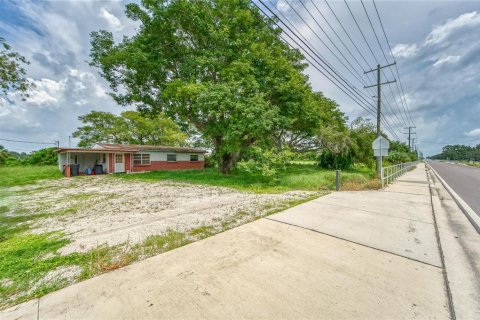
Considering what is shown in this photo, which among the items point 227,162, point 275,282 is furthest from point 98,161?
point 275,282

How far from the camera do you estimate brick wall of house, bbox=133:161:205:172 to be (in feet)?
63.8

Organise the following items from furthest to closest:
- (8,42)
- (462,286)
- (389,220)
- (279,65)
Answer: (279,65)
(8,42)
(389,220)
(462,286)

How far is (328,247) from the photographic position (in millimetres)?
3215

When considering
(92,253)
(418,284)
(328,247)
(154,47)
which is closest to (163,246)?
(92,253)

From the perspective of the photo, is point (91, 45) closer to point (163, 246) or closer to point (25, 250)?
point (25, 250)

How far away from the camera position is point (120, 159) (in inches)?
717

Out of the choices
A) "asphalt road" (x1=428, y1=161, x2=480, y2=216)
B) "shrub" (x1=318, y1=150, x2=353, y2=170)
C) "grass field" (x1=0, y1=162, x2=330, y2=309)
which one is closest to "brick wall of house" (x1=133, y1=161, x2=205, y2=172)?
"shrub" (x1=318, y1=150, x2=353, y2=170)

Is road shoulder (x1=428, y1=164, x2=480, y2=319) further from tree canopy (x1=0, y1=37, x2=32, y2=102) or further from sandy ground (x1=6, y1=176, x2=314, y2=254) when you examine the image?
tree canopy (x1=0, y1=37, x2=32, y2=102)

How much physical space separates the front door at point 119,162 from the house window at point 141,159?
1035 mm

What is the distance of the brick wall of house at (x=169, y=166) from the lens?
63.8ft

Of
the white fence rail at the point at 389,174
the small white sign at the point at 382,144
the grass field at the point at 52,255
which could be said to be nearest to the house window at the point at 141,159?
the grass field at the point at 52,255

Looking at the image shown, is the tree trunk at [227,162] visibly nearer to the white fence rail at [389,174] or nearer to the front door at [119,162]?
the white fence rail at [389,174]

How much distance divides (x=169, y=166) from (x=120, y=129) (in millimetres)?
12965

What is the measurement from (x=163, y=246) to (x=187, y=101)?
35.3 ft
